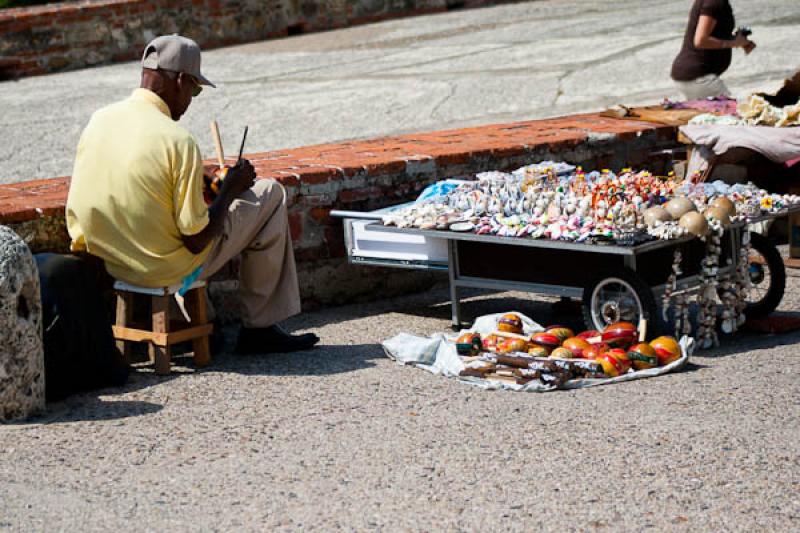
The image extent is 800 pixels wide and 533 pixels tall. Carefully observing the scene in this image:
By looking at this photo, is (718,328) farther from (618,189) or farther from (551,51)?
(551,51)

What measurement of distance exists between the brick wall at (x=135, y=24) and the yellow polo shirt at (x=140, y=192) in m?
11.7

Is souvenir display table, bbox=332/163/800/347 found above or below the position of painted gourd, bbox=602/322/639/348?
above

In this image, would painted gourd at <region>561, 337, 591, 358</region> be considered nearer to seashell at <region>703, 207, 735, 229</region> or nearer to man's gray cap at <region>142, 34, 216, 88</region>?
seashell at <region>703, 207, 735, 229</region>

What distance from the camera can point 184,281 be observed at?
197 inches

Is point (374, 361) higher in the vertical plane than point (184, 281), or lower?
lower

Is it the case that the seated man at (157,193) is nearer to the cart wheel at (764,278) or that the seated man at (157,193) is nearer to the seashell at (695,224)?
the seashell at (695,224)

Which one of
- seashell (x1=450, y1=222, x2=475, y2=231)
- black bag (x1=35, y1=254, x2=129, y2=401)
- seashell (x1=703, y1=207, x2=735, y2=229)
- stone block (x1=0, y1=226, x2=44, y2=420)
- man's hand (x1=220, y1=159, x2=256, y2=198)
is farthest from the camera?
seashell (x1=450, y1=222, x2=475, y2=231)

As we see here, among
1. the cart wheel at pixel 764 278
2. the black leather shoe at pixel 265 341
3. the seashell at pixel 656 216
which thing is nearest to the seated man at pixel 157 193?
the black leather shoe at pixel 265 341

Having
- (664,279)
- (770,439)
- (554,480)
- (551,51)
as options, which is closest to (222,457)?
(554,480)

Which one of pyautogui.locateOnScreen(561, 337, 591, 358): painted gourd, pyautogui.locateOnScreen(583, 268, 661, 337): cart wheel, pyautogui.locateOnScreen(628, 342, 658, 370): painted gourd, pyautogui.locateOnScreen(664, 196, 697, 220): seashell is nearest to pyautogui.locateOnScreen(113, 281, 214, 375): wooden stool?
pyautogui.locateOnScreen(561, 337, 591, 358): painted gourd

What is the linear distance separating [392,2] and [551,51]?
4868 millimetres

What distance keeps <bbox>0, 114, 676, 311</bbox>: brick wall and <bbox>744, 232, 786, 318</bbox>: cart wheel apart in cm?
139

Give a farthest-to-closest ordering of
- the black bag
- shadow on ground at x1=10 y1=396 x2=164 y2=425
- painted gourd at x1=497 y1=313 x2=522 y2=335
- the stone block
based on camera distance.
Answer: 1. painted gourd at x1=497 y1=313 x2=522 y2=335
2. the black bag
3. shadow on ground at x1=10 y1=396 x2=164 y2=425
4. the stone block

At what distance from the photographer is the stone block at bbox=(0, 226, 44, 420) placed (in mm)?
4301
